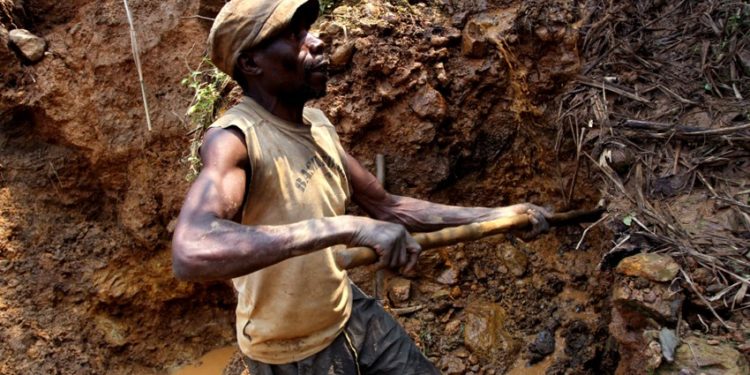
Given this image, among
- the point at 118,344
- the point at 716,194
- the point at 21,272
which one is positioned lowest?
the point at 118,344

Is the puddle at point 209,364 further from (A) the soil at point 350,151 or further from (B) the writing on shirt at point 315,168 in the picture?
(B) the writing on shirt at point 315,168

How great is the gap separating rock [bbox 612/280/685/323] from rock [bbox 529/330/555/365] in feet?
2.59

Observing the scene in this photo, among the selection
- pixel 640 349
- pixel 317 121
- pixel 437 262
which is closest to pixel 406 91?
pixel 437 262

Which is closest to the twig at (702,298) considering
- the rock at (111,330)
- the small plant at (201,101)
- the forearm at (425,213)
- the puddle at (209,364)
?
the forearm at (425,213)

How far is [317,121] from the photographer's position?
2.30 meters

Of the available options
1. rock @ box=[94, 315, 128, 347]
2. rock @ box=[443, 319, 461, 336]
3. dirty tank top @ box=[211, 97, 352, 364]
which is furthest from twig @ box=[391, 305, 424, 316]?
rock @ box=[94, 315, 128, 347]

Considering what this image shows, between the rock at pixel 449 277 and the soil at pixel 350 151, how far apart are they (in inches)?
0.5

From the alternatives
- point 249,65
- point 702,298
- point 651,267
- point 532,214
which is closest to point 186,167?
point 249,65

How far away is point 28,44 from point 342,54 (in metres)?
2.47

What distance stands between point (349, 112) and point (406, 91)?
1.22 ft

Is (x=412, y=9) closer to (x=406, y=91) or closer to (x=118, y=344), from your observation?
(x=406, y=91)

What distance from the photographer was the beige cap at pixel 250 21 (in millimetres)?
1952

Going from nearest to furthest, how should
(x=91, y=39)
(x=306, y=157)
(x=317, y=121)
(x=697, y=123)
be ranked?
(x=306, y=157), (x=317, y=121), (x=697, y=123), (x=91, y=39)

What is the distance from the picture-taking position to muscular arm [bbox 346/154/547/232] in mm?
2463
